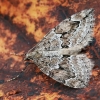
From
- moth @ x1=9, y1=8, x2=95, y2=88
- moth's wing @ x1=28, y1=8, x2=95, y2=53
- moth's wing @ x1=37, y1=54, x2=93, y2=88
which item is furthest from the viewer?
moth's wing @ x1=28, y1=8, x2=95, y2=53

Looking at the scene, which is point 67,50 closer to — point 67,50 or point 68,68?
point 67,50

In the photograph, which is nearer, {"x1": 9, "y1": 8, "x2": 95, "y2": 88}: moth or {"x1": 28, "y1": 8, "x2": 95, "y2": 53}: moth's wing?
{"x1": 9, "y1": 8, "x2": 95, "y2": 88}: moth

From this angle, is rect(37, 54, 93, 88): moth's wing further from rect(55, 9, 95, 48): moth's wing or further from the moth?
rect(55, 9, 95, 48): moth's wing

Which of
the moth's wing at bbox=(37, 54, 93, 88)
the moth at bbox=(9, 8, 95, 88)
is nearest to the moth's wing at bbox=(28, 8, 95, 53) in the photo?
the moth at bbox=(9, 8, 95, 88)

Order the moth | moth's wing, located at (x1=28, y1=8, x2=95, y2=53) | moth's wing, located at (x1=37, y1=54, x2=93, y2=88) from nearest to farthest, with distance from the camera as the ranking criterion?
1. moth's wing, located at (x1=37, y1=54, x2=93, y2=88)
2. the moth
3. moth's wing, located at (x1=28, y1=8, x2=95, y2=53)

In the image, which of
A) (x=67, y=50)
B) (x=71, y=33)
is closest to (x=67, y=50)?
(x=67, y=50)

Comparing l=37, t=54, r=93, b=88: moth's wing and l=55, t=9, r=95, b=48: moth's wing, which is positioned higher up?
l=55, t=9, r=95, b=48: moth's wing

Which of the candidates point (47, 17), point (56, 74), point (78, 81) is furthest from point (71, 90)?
point (47, 17)
